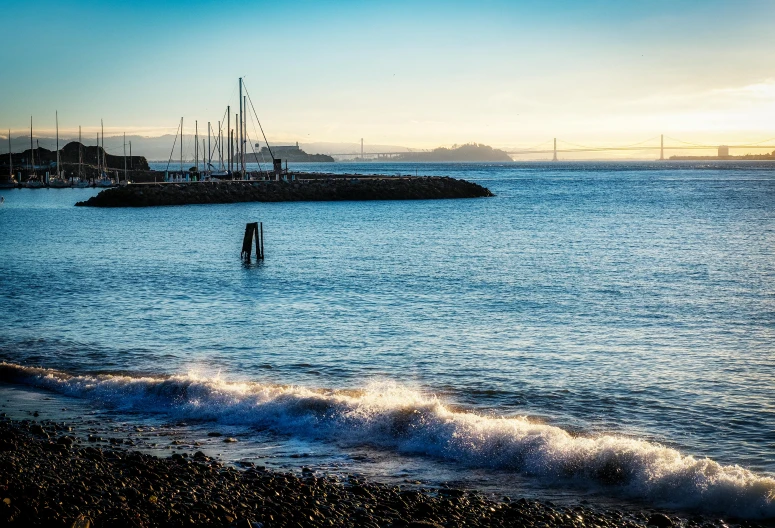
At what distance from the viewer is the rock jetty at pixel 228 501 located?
27.6 ft

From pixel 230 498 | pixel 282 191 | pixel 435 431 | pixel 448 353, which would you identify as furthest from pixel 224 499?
pixel 282 191

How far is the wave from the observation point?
32.6ft

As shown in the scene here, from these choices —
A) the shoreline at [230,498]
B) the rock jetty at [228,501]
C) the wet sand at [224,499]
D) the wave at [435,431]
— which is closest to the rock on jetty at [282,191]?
the wave at [435,431]

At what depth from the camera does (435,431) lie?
12023mm

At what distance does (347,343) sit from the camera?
18.7m

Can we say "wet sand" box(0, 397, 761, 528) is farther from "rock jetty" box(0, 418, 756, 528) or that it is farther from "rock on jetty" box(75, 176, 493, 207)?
"rock on jetty" box(75, 176, 493, 207)

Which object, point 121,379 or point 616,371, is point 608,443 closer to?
point 616,371

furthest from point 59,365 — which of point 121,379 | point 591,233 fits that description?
point 591,233

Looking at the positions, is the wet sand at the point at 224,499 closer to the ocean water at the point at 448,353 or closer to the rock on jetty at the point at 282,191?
the ocean water at the point at 448,353

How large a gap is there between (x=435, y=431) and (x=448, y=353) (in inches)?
223

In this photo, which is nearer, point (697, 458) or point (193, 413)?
point (697, 458)

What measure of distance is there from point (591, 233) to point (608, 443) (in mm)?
42065

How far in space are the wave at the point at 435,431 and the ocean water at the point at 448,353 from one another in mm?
34

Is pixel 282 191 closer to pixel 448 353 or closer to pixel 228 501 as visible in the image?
pixel 448 353
